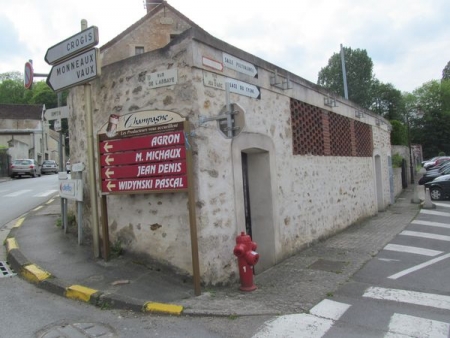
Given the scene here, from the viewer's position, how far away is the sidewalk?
475 centimetres

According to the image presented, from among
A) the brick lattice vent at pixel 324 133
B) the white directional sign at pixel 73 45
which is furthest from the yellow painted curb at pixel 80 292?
the brick lattice vent at pixel 324 133

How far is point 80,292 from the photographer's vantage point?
4.91 m

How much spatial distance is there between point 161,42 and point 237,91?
1615 cm

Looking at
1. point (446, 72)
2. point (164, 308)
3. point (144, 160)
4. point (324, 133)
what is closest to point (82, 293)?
point (164, 308)

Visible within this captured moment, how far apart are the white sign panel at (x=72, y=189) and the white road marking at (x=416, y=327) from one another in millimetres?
5265

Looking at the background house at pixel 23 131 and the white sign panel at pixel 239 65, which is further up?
the background house at pixel 23 131

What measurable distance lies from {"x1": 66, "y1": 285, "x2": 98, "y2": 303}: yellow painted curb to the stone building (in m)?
1.14

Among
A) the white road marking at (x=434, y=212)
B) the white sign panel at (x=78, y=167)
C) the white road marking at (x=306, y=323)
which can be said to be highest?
the white sign panel at (x=78, y=167)

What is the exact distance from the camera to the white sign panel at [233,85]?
572 centimetres

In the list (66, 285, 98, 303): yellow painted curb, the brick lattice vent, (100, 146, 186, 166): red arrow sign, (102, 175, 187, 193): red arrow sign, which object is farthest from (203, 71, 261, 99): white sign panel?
(66, 285, 98, 303): yellow painted curb

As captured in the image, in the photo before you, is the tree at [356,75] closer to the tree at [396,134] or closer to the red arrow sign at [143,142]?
the tree at [396,134]

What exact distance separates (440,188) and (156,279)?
51.4 ft

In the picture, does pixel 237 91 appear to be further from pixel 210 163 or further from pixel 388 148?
pixel 388 148

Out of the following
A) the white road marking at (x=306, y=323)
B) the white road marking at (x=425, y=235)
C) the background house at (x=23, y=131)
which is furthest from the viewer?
the background house at (x=23, y=131)
